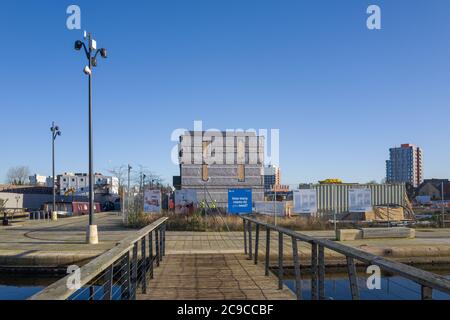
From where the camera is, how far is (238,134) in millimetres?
42188

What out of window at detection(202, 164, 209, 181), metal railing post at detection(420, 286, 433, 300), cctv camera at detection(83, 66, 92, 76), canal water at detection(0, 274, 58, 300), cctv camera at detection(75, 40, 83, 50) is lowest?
canal water at detection(0, 274, 58, 300)

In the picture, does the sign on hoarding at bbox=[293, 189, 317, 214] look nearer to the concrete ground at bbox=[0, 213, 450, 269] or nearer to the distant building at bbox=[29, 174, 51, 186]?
the concrete ground at bbox=[0, 213, 450, 269]

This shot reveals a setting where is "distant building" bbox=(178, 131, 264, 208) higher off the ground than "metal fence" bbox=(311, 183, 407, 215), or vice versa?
"distant building" bbox=(178, 131, 264, 208)

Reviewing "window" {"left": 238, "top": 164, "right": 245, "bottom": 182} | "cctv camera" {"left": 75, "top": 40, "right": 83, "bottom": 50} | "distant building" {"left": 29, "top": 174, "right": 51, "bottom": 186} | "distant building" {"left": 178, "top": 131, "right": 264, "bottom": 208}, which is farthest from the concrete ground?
"distant building" {"left": 29, "top": 174, "right": 51, "bottom": 186}

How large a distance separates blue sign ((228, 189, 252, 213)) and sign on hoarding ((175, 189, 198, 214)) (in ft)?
10.8

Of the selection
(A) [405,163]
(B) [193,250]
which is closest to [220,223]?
(B) [193,250]

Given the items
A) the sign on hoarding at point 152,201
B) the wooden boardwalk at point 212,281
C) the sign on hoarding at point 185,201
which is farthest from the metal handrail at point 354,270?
the sign on hoarding at point 185,201

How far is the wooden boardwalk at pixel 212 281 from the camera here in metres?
7.49

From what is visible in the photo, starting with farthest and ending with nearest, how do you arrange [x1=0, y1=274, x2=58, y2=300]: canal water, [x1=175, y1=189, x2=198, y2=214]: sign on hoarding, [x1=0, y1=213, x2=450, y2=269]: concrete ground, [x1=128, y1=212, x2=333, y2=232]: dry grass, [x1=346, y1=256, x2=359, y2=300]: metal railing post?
[x1=175, y1=189, x2=198, y2=214]: sign on hoarding
[x1=128, y1=212, x2=333, y2=232]: dry grass
[x1=0, y1=213, x2=450, y2=269]: concrete ground
[x1=0, y1=274, x2=58, y2=300]: canal water
[x1=346, y1=256, x2=359, y2=300]: metal railing post

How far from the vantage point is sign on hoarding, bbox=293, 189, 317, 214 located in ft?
69.8
